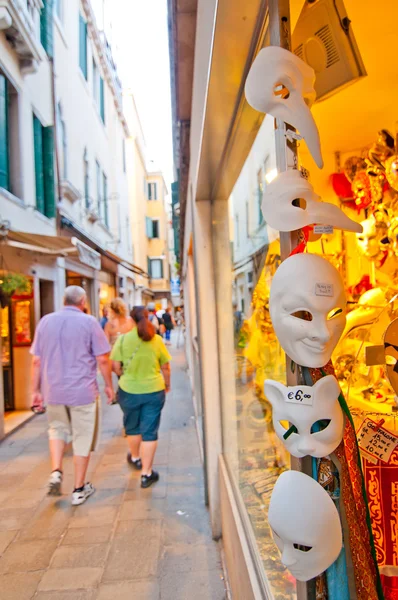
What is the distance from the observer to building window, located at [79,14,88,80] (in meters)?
12.5

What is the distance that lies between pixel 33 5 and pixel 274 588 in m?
9.67

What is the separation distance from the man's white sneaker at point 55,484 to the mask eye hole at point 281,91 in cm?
366

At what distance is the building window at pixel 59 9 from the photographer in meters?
9.84

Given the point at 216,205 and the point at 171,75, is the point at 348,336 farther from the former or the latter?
the point at 171,75

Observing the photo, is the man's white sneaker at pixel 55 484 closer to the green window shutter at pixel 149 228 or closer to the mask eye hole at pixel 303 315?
the mask eye hole at pixel 303 315

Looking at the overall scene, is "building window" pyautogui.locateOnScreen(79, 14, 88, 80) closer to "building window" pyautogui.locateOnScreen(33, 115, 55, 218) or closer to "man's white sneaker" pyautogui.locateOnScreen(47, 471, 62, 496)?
"building window" pyautogui.locateOnScreen(33, 115, 55, 218)

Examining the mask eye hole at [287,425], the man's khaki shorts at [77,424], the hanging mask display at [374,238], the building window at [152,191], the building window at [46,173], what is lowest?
the man's khaki shorts at [77,424]

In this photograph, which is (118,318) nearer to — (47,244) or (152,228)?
(47,244)

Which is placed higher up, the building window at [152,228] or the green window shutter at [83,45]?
the green window shutter at [83,45]

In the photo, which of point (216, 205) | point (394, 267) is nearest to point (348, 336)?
point (394, 267)

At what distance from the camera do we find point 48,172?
8750 mm

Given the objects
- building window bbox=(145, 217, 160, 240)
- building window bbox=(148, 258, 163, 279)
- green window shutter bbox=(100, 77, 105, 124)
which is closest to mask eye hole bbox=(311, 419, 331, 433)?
green window shutter bbox=(100, 77, 105, 124)

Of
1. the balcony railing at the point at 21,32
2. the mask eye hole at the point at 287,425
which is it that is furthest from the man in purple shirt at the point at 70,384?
the balcony railing at the point at 21,32

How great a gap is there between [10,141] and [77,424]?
5687 millimetres
